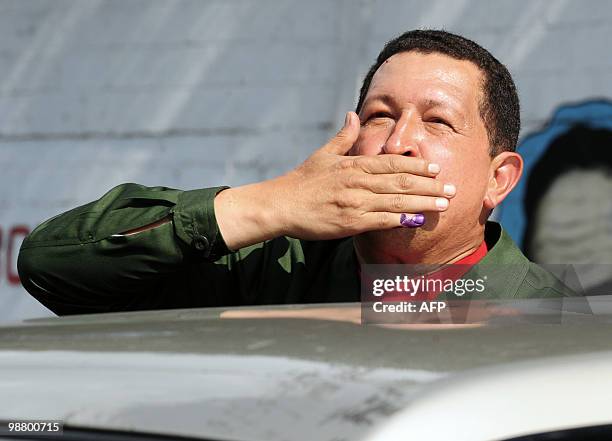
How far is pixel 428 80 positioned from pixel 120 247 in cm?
66

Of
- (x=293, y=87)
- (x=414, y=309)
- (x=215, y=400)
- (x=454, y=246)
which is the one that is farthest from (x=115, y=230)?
(x=293, y=87)

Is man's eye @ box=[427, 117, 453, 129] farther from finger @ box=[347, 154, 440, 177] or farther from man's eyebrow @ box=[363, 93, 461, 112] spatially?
finger @ box=[347, 154, 440, 177]

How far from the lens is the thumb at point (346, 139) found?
2.03 metres

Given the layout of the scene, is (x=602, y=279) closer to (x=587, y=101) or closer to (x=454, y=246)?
(x=587, y=101)

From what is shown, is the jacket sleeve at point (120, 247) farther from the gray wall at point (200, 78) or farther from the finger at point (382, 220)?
the gray wall at point (200, 78)

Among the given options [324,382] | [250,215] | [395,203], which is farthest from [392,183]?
[324,382]

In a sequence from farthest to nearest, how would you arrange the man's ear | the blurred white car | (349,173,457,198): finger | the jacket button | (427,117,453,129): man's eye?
the man's ear, (427,117,453,129): man's eye, the jacket button, (349,173,457,198): finger, the blurred white car

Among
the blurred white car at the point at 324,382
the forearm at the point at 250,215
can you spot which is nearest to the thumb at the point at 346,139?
the forearm at the point at 250,215

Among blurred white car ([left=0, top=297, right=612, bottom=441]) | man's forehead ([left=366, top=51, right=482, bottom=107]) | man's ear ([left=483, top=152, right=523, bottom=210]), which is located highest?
man's forehead ([left=366, top=51, right=482, bottom=107])

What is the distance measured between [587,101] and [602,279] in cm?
79

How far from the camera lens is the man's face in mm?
2135

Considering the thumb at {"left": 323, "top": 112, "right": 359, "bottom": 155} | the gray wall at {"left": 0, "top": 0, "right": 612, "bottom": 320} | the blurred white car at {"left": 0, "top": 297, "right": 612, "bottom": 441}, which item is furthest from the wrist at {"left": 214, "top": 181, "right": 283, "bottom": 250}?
the gray wall at {"left": 0, "top": 0, "right": 612, "bottom": 320}

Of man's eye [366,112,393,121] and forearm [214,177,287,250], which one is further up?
man's eye [366,112,393,121]

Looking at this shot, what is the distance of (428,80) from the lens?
7.24 feet
